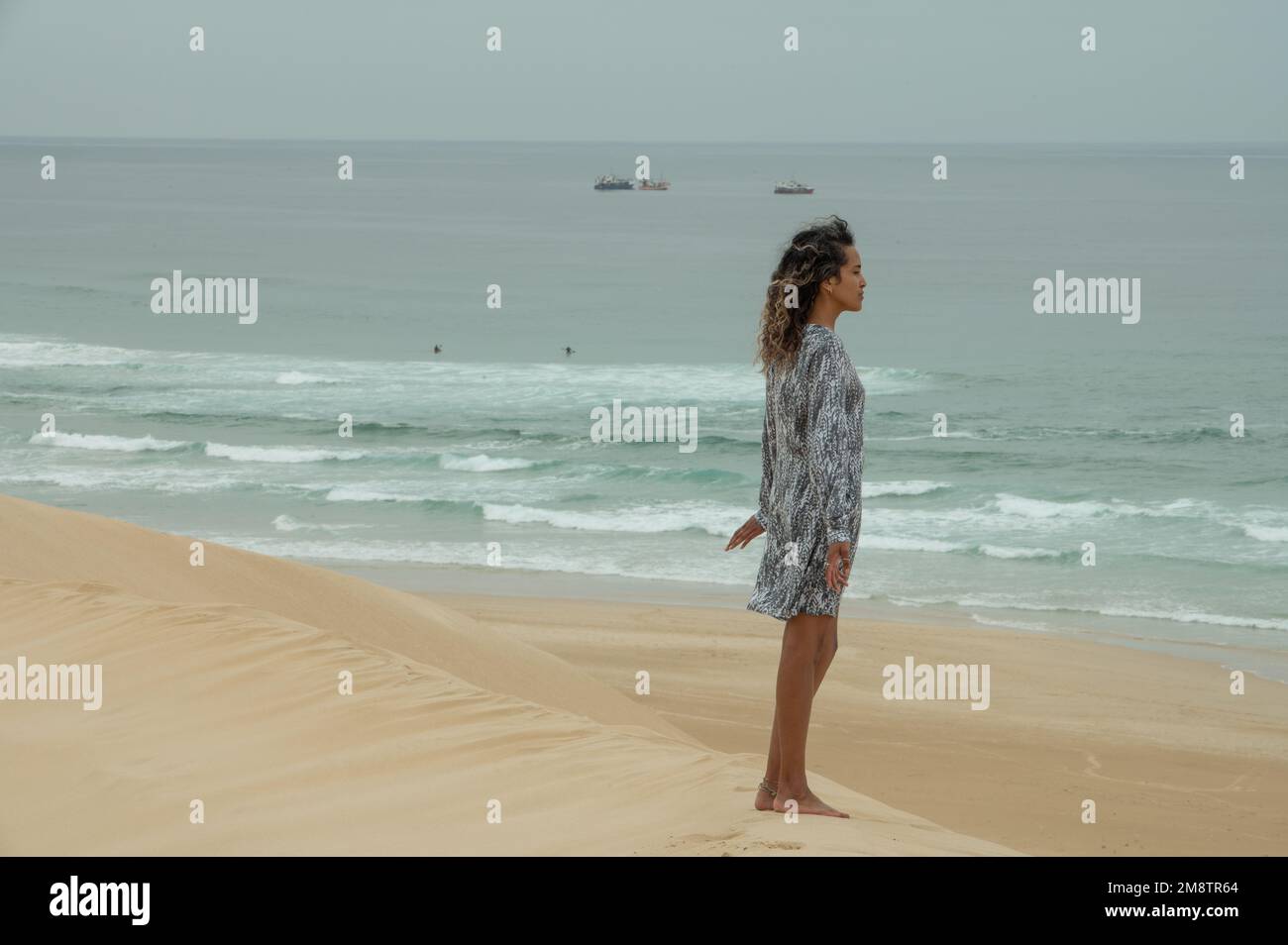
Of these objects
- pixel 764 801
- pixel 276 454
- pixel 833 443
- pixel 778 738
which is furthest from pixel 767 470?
pixel 276 454

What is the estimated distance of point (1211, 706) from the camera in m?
11.8

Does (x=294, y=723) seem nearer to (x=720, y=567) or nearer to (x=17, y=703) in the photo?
(x=17, y=703)

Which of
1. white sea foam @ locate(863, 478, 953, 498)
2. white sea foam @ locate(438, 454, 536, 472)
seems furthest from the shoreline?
white sea foam @ locate(438, 454, 536, 472)

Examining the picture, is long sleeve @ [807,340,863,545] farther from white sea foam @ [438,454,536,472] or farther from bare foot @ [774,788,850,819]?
white sea foam @ [438,454,536,472]

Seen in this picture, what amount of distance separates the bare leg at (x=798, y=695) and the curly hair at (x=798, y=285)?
0.85m

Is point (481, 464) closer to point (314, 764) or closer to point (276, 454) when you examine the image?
point (276, 454)

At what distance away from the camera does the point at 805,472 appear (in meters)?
4.44

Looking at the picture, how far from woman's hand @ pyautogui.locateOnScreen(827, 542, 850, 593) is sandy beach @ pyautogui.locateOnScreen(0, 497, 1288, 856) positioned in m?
0.78

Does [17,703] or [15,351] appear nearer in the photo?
[17,703]

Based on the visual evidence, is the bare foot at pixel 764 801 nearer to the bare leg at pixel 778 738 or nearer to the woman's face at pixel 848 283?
the bare leg at pixel 778 738

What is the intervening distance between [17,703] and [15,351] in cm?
3410

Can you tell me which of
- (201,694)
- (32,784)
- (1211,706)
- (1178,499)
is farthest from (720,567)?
(32,784)

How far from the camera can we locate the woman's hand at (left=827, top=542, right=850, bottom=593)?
13.9ft
